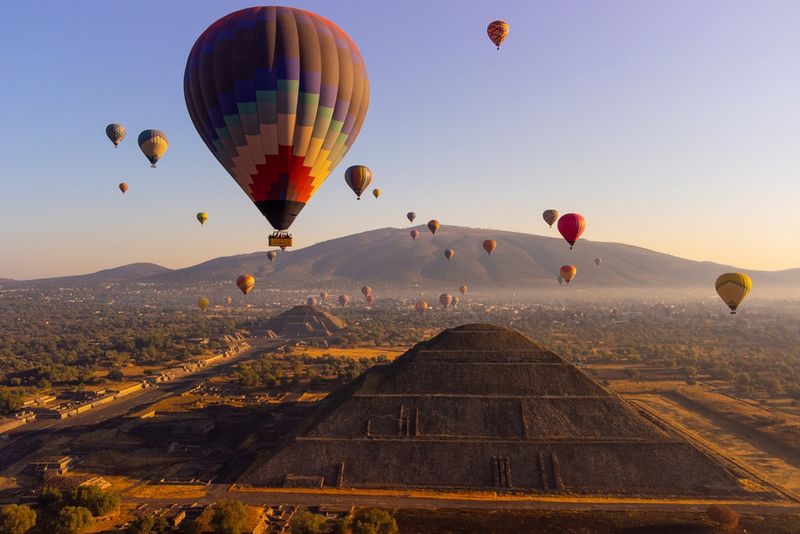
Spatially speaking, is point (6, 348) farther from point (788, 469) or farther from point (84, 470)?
point (788, 469)

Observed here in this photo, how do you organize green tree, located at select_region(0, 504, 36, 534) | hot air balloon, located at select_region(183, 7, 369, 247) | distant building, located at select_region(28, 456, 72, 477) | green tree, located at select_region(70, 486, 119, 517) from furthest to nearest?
distant building, located at select_region(28, 456, 72, 477) < green tree, located at select_region(70, 486, 119, 517) < hot air balloon, located at select_region(183, 7, 369, 247) < green tree, located at select_region(0, 504, 36, 534)

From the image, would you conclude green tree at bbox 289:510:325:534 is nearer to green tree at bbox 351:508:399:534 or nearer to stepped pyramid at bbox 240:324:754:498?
green tree at bbox 351:508:399:534

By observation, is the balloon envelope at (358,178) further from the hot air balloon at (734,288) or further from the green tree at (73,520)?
the hot air balloon at (734,288)

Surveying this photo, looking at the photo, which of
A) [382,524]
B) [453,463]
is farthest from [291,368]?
[382,524]

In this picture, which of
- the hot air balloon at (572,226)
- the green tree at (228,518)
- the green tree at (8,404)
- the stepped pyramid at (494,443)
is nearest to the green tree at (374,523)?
the stepped pyramid at (494,443)

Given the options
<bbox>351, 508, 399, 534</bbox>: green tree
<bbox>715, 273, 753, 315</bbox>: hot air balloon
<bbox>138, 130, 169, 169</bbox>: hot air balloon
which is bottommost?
<bbox>351, 508, 399, 534</bbox>: green tree

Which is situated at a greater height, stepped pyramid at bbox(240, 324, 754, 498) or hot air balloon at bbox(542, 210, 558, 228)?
hot air balloon at bbox(542, 210, 558, 228)

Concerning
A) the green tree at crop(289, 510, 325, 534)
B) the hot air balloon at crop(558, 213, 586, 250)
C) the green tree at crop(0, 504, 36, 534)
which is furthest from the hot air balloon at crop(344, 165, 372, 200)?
the green tree at crop(0, 504, 36, 534)
